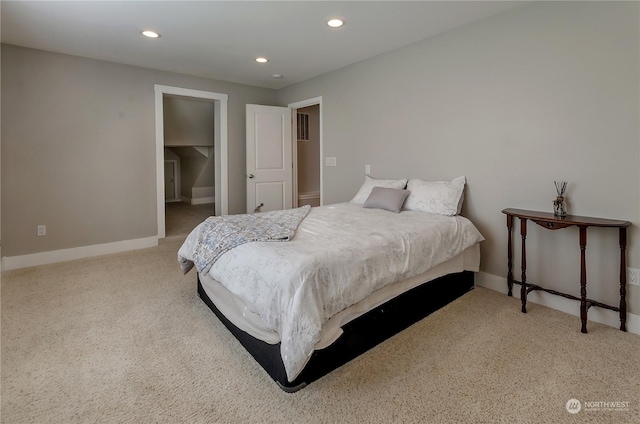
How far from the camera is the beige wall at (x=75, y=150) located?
142 inches

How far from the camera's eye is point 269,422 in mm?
1479

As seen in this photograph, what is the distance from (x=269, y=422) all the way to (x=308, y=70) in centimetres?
415

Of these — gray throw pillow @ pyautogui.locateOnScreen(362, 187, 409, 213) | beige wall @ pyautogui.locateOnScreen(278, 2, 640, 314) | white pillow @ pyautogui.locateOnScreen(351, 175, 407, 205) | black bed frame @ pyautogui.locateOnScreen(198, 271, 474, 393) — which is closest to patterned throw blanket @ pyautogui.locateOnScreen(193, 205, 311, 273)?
black bed frame @ pyautogui.locateOnScreen(198, 271, 474, 393)

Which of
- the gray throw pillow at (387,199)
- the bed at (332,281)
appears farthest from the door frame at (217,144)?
the gray throw pillow at (387,199)

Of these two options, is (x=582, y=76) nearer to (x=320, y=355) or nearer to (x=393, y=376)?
(x=393, y=376)

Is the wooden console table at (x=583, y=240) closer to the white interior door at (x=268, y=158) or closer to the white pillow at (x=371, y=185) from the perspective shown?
the white pillow at (x=371, y=185)

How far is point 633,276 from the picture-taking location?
2285 millimetres

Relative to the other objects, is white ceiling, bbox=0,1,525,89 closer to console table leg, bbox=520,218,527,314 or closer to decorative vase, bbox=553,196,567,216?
decorative vase, bbox=553,196,567,216

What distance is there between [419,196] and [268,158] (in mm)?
2735

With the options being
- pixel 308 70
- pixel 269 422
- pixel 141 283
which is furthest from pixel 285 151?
pixel 269 422

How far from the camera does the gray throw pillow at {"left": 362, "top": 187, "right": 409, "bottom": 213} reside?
126 inches

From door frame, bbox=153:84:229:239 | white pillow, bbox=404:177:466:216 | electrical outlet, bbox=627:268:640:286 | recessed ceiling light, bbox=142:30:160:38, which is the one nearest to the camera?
electrical outlet, bbox=627:268:640:286

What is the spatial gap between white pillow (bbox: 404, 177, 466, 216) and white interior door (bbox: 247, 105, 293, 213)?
256cm

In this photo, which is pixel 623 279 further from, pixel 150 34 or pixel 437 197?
pixel 150 34
